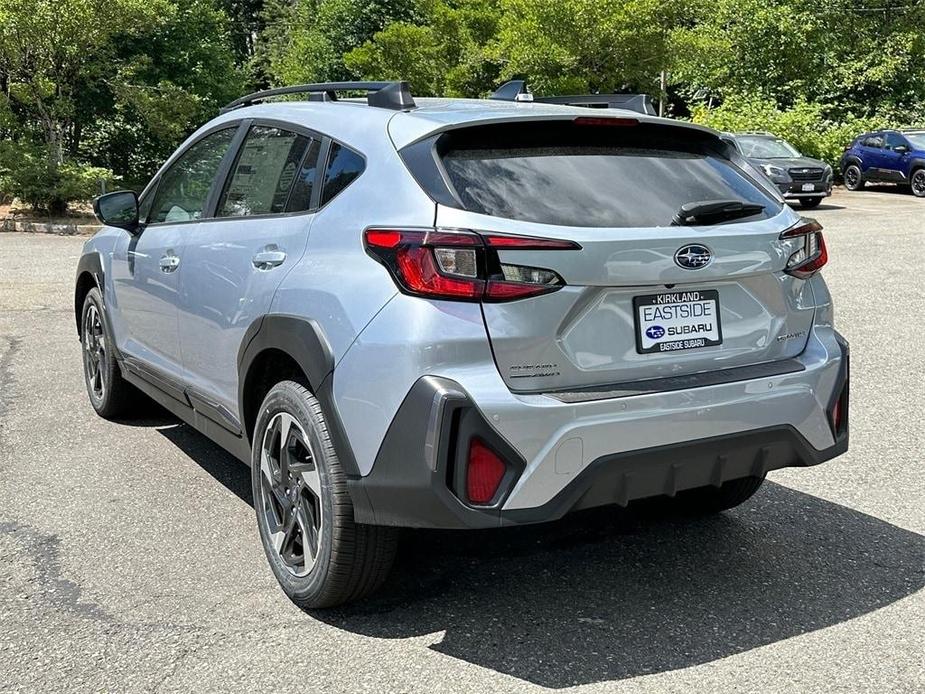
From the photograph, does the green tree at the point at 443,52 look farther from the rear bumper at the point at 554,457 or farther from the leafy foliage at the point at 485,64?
the rear bumper at the point at 554,457

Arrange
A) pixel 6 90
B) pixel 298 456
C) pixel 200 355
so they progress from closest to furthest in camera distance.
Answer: pixel 298 456, pixel 200 355, pixel 6 90

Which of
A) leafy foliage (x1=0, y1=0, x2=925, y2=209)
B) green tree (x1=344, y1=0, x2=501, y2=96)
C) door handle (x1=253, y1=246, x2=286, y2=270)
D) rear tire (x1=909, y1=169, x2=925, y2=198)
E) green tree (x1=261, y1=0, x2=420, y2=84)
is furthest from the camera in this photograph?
green tree (x1=261, y1=0, x2=420, y2=84)

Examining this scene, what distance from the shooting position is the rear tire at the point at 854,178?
27.9 m

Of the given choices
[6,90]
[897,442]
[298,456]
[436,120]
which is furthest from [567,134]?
[6,90]

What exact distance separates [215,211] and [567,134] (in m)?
1.71

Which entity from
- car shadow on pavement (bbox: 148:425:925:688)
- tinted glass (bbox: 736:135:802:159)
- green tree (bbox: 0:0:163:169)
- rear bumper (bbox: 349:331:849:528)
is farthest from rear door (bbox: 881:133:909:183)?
rear bumper (bbox: 349:331:849:528)

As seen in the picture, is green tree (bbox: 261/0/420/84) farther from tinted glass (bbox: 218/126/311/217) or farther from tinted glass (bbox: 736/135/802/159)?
tinted glass (bbox: 218/126/311/217)

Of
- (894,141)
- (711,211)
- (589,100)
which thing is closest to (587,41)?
(894,141)

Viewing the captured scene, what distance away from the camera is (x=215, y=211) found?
14.6 feet

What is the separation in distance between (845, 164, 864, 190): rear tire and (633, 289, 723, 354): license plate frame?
1051 inches

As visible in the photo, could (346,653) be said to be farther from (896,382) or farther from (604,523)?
(896,382)

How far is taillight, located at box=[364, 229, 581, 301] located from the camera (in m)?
3.07

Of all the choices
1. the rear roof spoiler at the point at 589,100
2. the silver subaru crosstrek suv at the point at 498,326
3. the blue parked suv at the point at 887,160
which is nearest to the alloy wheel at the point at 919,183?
the blue parked suv at the point at 887,160

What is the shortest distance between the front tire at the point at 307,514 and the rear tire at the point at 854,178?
1065 inches
